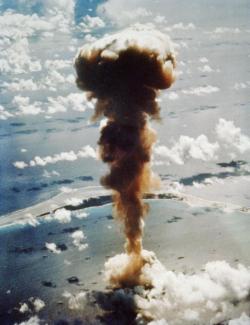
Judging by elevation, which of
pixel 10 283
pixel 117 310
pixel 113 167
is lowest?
pixel 10 283

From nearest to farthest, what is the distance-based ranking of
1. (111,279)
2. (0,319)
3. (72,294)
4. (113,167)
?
(113,167) < (0,319) < (111,279) < (72,294)

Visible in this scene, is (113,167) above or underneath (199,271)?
above

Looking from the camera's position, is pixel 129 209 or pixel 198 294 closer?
pixel 129 209

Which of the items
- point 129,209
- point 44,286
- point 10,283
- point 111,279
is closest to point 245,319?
point 111,279

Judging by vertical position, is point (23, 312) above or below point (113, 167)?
below

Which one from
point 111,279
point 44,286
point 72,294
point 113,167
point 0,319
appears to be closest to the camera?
point 113,167

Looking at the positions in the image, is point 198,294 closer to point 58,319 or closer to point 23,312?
point 58,319

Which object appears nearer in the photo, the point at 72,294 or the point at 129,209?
the point at 129,209

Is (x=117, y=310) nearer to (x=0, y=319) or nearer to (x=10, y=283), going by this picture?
(x=0, y=319)

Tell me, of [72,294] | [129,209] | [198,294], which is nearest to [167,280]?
[198,294]
